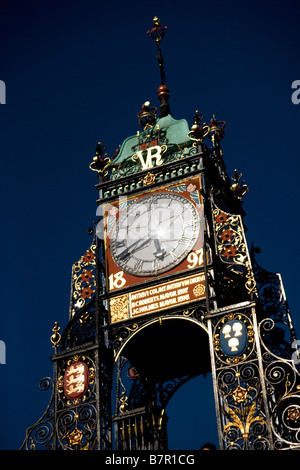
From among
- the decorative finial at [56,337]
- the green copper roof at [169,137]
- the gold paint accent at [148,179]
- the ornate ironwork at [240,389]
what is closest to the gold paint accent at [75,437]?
the decorative finial at [56,337]

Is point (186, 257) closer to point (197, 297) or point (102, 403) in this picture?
point (197, 297)

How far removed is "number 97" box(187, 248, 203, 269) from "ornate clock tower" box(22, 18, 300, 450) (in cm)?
2

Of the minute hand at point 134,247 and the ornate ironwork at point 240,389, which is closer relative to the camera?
the ornate ironwork at point 240,389

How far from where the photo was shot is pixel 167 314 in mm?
19641

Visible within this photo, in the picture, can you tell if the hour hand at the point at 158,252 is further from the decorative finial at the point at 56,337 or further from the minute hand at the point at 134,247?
the decorative finial at the point at 56,337

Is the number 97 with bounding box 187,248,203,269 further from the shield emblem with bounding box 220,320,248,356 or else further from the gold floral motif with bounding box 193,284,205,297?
the shield emblem with bounding box 220,320,248,356

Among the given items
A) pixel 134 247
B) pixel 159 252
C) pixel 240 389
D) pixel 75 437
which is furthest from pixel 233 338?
pixel 134 247

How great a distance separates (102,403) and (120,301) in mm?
2120

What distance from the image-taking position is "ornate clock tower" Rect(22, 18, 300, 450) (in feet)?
59.2

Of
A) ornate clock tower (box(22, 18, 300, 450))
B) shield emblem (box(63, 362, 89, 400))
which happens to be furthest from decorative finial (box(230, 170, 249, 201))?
shield emblem (box(63, 362, 89, 400))

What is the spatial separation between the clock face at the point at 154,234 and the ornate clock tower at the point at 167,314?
0.02m

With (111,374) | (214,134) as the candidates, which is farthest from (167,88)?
(111,374)

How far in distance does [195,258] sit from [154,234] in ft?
3.69

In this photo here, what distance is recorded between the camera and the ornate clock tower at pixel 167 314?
711 inches
